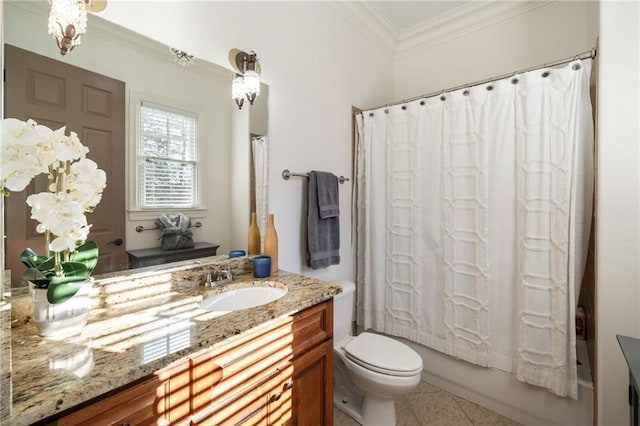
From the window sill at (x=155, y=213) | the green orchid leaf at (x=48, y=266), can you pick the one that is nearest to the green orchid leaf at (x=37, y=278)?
the green orchid leaf at (x=48, y=266)

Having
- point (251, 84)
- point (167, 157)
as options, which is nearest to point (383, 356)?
point (167, 157)

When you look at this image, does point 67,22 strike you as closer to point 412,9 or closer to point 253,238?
point 253,238

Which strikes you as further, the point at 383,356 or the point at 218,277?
the point at 383,356

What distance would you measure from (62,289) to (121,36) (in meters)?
0.96

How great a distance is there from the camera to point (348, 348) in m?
1.60

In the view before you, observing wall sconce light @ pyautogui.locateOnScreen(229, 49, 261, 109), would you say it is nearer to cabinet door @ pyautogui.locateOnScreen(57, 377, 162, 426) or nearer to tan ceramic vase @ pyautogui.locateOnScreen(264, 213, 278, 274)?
tan ceramic vase @ pyautogui.locateOnScreen(264, 213, 278, 274)

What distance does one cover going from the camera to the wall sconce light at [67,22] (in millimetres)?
899

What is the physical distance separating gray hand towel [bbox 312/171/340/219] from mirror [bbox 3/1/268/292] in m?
0.40

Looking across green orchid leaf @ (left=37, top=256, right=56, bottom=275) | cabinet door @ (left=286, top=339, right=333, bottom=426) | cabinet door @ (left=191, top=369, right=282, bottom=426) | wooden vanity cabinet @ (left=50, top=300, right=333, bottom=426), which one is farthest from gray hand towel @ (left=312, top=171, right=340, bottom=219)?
green orchid leaf @ (left=37, top=256, right=56, bottom=275)

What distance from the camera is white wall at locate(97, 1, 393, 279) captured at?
4.16ft

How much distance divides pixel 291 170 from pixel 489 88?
1297mm

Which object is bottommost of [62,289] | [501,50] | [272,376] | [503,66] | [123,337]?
[272,376]

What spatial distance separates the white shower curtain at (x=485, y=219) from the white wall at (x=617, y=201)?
14cm

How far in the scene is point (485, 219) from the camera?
1.70 meters
